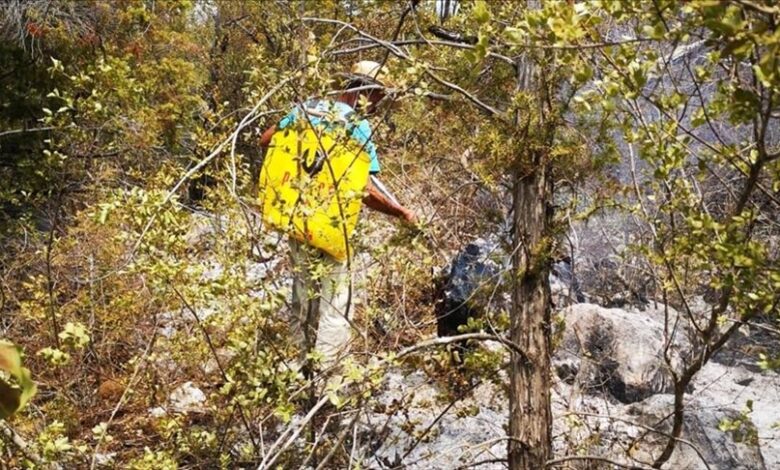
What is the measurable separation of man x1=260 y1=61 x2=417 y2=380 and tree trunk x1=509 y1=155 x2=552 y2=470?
44 cm

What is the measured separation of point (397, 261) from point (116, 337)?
6.57ft

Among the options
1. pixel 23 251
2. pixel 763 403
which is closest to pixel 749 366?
pixel 763 403

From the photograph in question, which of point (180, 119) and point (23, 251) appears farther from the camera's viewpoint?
point (180, 119)

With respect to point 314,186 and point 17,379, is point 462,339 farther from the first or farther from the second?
point 17,379

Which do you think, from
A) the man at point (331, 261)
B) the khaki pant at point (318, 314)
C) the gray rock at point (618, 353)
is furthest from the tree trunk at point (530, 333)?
the gray rock at point (618, 353)

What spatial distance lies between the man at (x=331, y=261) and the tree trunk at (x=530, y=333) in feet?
1.45

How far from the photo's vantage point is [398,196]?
5.67 metres

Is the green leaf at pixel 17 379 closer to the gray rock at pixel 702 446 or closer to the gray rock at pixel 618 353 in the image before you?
the gray rock at pixel 702 446

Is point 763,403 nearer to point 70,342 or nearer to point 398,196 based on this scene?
point 398,196

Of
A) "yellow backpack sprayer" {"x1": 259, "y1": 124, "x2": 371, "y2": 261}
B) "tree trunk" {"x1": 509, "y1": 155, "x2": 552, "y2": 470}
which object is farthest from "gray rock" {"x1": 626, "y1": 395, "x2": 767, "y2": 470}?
"yellow backpack sprayer" {"x1": 259, "y1": 124, "x2": 371, "y2": 261}

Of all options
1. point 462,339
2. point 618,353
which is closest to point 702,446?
point 618,353

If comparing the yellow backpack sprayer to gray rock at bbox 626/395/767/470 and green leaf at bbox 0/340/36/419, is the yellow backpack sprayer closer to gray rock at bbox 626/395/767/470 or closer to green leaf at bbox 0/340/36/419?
green leaf at bbox 0/340/36/419

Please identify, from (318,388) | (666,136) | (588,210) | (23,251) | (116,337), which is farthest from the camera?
(23,251)

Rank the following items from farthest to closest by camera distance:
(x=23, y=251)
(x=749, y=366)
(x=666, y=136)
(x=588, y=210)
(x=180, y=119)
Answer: (x=180, y=119)
(x=749, y=366)
(x=23, y=251)
(x=588, y=210)
(x=666, y=136)
